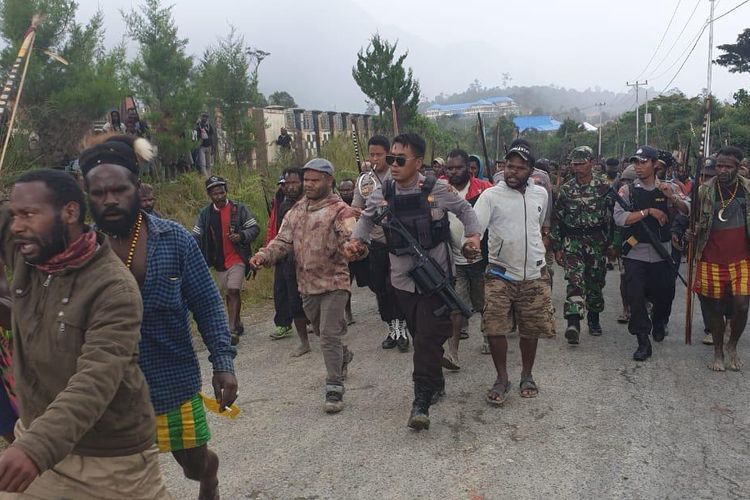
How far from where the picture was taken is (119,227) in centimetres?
287

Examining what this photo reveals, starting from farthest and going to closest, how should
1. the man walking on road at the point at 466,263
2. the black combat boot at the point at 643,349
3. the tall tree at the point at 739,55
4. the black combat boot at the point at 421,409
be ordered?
the tall tree at the point at 739,55, the man walking on road at the point at 466,263, the black combat boot at the point at 643,349, the black combat boot at the point at 421,409

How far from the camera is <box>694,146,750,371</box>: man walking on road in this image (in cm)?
596

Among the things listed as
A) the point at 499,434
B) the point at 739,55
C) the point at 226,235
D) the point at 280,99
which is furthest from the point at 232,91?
the point at 280,99

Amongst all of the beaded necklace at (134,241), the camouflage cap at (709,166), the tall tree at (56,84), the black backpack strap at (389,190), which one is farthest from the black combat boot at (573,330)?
the tall tree at (56,84)

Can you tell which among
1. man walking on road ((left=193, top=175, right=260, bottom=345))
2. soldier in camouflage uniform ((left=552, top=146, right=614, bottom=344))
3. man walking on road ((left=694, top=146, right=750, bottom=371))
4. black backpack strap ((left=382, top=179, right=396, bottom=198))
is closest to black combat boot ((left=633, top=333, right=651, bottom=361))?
man walking on road ((left=694, top=146, right=750, bottom=371))

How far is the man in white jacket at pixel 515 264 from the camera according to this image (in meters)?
5.23

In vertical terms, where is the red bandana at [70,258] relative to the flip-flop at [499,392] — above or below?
above

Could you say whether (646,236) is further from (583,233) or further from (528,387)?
(528,387)

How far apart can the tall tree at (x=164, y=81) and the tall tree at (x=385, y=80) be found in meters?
12.0

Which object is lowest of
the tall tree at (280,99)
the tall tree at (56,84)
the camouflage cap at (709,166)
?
the camouflage cap at (709,166)

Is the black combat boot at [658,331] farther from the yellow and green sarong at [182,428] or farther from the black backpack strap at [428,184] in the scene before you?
the yellow and green sarong at [182,428]

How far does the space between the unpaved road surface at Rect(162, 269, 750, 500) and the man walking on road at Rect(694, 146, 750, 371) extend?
401 millimetres

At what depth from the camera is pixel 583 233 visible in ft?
23.2

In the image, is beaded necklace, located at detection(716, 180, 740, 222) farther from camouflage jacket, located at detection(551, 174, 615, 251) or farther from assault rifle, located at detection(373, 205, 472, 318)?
assault rifle, located at detection(373, 205, 472, 318)
